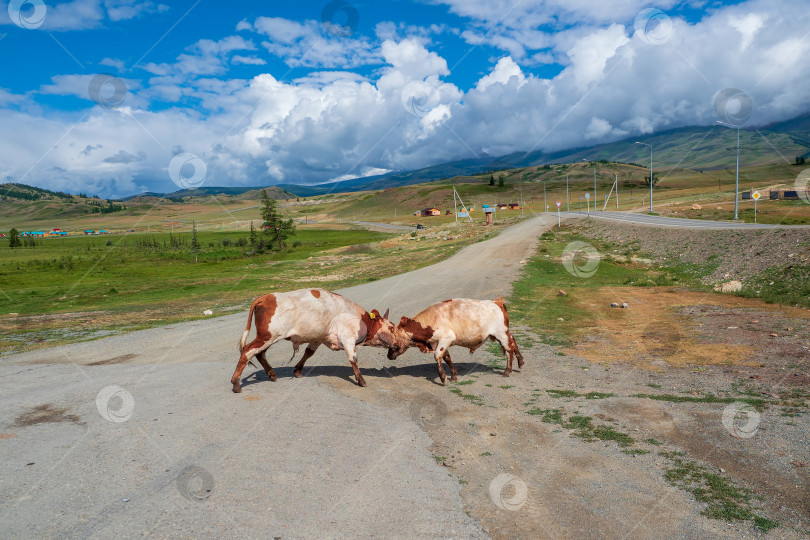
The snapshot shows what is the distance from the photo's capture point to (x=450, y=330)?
1266 centimetres

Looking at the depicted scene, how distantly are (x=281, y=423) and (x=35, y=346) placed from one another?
16.2 m

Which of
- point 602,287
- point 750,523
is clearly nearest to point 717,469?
point 750,523

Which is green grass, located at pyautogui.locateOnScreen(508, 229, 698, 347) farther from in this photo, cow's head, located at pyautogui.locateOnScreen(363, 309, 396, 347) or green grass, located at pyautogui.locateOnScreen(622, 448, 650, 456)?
green grass, located at pyautogui.locateOnScreen(622, 448, 650, 456)

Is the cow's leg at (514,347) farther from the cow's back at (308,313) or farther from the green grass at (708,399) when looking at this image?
the cow's back at (308,313)

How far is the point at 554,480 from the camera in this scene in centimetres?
753

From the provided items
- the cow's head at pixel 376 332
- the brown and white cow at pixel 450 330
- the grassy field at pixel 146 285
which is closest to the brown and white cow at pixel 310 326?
the cow's head at pixel 376 332

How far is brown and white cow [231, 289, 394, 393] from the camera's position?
11.2 meters

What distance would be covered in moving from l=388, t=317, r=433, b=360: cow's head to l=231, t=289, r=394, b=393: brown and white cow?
0.24 m

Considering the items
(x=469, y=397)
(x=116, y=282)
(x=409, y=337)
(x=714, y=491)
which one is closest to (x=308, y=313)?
(x=409, y=337)

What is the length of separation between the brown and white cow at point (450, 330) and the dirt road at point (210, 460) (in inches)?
60.4

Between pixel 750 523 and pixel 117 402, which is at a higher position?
pixel 117 402

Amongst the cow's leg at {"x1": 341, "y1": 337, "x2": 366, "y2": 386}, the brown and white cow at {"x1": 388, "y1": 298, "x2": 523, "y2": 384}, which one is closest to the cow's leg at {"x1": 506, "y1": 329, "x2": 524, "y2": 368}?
the brown and white cow at {"x1": 388, "y1": 298, "x2": 523, "y2": 384}

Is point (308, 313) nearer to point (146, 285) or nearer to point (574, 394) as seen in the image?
point (574, 394)

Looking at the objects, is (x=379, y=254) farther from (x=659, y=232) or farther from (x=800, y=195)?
(x=800, y=195)
